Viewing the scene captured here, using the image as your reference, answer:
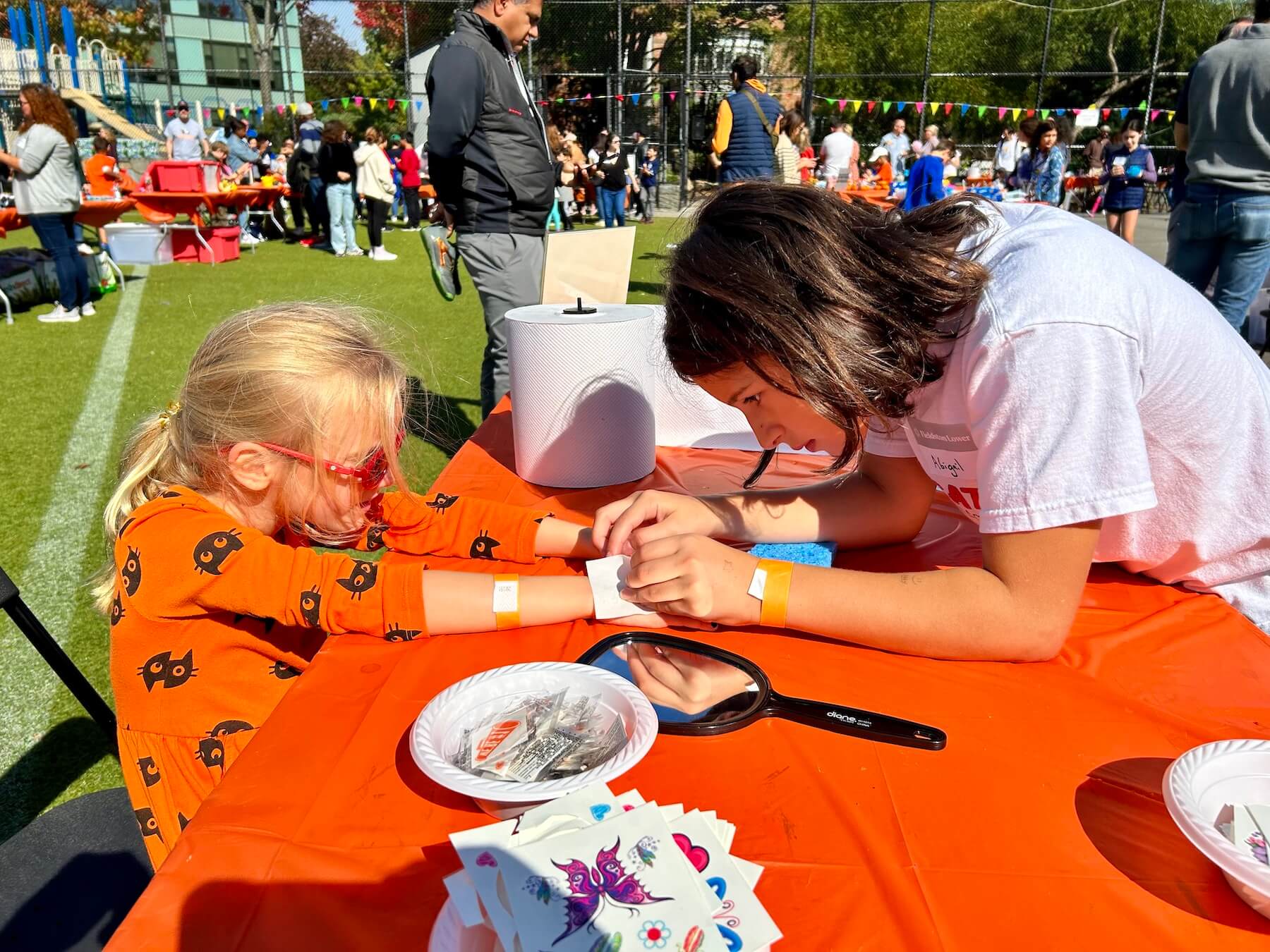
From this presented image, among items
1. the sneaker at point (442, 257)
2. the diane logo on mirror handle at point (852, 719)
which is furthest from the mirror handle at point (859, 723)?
the sneaker at point (442, 257)

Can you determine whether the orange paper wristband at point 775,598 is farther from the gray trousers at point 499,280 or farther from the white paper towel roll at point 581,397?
the gray trousers at point 499,280

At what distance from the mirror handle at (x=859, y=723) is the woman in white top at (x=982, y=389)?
0.18 metres

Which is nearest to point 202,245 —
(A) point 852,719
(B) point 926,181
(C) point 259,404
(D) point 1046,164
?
(B) point 926,181

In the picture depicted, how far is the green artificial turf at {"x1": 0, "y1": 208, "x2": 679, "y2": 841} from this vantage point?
87.8 inches

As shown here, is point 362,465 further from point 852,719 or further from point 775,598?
point 852,719

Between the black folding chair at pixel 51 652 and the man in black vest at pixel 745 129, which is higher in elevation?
the man in black vest at pixel 745 129

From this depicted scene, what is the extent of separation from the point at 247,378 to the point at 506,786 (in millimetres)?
874

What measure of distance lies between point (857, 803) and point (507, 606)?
2.04ft

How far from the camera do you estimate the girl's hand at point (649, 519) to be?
1503 mm

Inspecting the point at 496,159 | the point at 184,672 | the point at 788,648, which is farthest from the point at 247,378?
the point at 496,159

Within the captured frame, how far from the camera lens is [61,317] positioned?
740 centimetres

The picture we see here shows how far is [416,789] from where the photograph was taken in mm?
944

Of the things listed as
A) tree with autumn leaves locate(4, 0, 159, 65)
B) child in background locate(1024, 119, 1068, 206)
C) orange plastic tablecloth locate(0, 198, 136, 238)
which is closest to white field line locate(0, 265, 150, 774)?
orange plastic tablecloth locate(0, 198, 136, 238)

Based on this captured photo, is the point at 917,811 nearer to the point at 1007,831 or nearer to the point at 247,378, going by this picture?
the point at 1007,831
